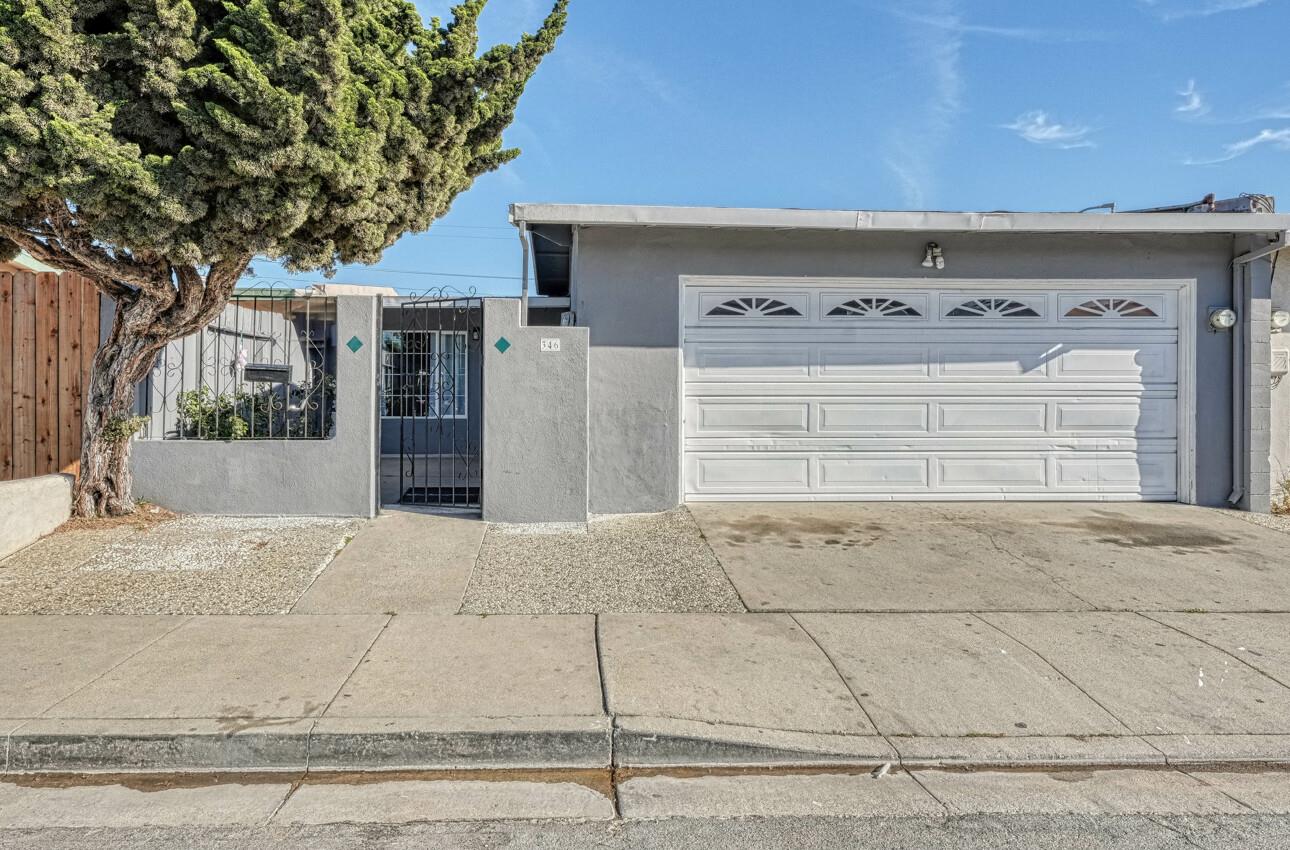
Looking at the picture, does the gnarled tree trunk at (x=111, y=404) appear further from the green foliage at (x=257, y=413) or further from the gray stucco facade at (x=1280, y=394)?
the gray stucco facade at (x=1280, y=394)

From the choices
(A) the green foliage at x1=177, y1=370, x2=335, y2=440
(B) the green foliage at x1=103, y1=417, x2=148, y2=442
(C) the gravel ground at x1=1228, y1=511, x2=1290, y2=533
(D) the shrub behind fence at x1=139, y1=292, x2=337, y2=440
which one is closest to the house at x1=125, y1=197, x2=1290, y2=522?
(C) the gravel ground at x1=1228, y1=511, x2=1290, y2=533

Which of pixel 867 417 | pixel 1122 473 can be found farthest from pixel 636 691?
pixel 1122 473

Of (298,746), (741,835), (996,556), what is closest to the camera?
(741,835)

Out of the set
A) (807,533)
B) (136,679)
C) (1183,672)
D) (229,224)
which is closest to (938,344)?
(807,533)

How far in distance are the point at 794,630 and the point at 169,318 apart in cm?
611

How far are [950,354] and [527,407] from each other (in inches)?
197

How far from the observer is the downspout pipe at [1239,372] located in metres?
8.00

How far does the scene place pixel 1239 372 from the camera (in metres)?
8.06

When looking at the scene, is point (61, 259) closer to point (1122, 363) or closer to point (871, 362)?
point (871, 362)

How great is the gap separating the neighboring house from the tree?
227cm

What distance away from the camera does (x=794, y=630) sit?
448cm

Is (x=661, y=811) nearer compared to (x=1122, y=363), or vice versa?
(x=661, y=811)

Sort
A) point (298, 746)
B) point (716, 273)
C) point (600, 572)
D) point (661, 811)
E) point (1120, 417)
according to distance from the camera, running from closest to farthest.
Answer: point (661, 811)
point (298, 746)
point (600, 572)
point (716, 273)
point (1120, 417)

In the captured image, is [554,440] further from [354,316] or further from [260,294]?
[260,294]
